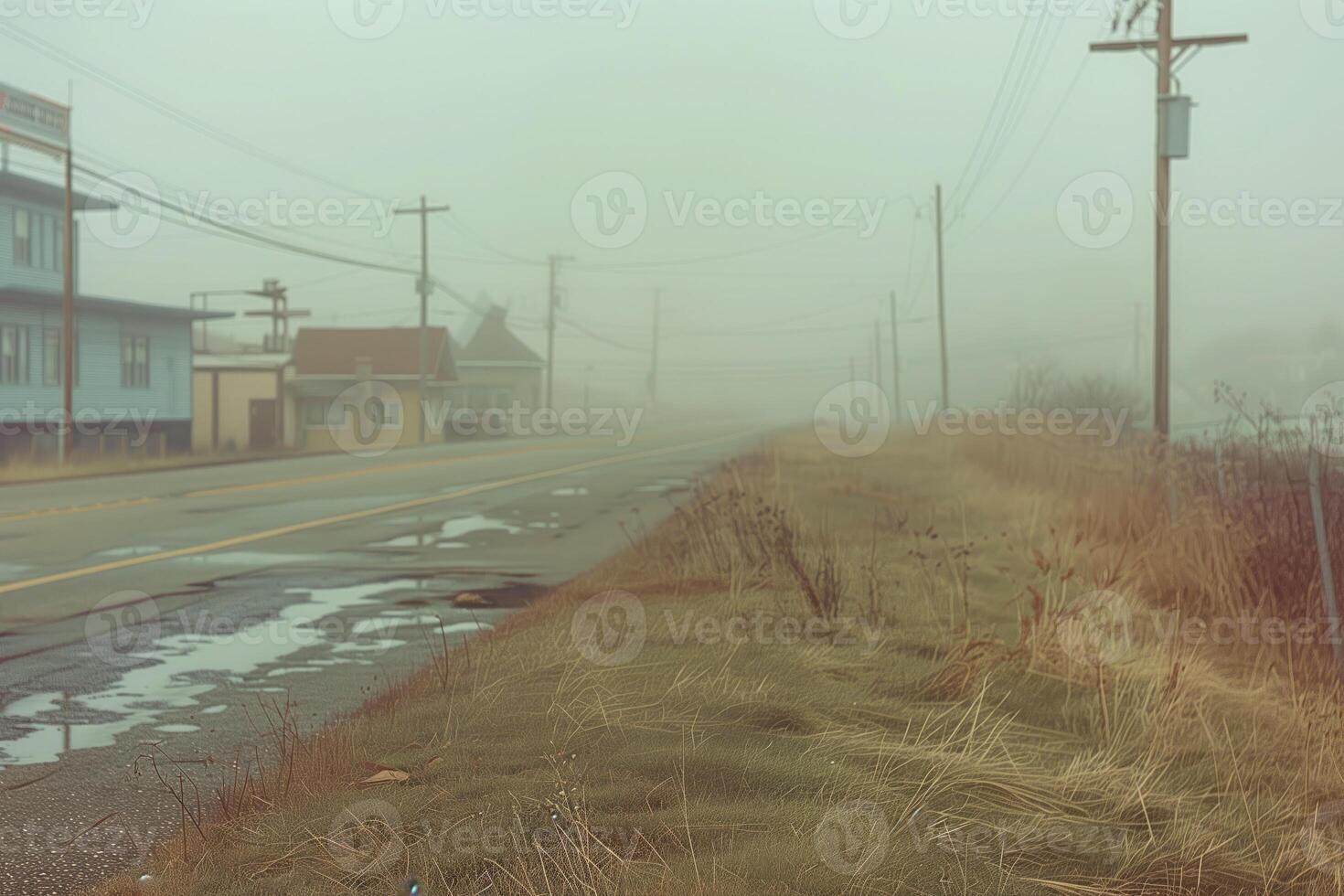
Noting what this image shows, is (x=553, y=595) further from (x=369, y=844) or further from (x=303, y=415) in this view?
(x=303, y=415)

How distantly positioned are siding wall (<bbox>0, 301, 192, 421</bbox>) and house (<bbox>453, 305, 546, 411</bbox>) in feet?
110

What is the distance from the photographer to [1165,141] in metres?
19.6

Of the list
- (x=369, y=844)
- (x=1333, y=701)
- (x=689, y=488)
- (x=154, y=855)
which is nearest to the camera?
(x=369, y=844)

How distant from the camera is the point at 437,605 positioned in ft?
34.8

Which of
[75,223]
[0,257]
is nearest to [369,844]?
[0,257]

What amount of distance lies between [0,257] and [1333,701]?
124 ft
